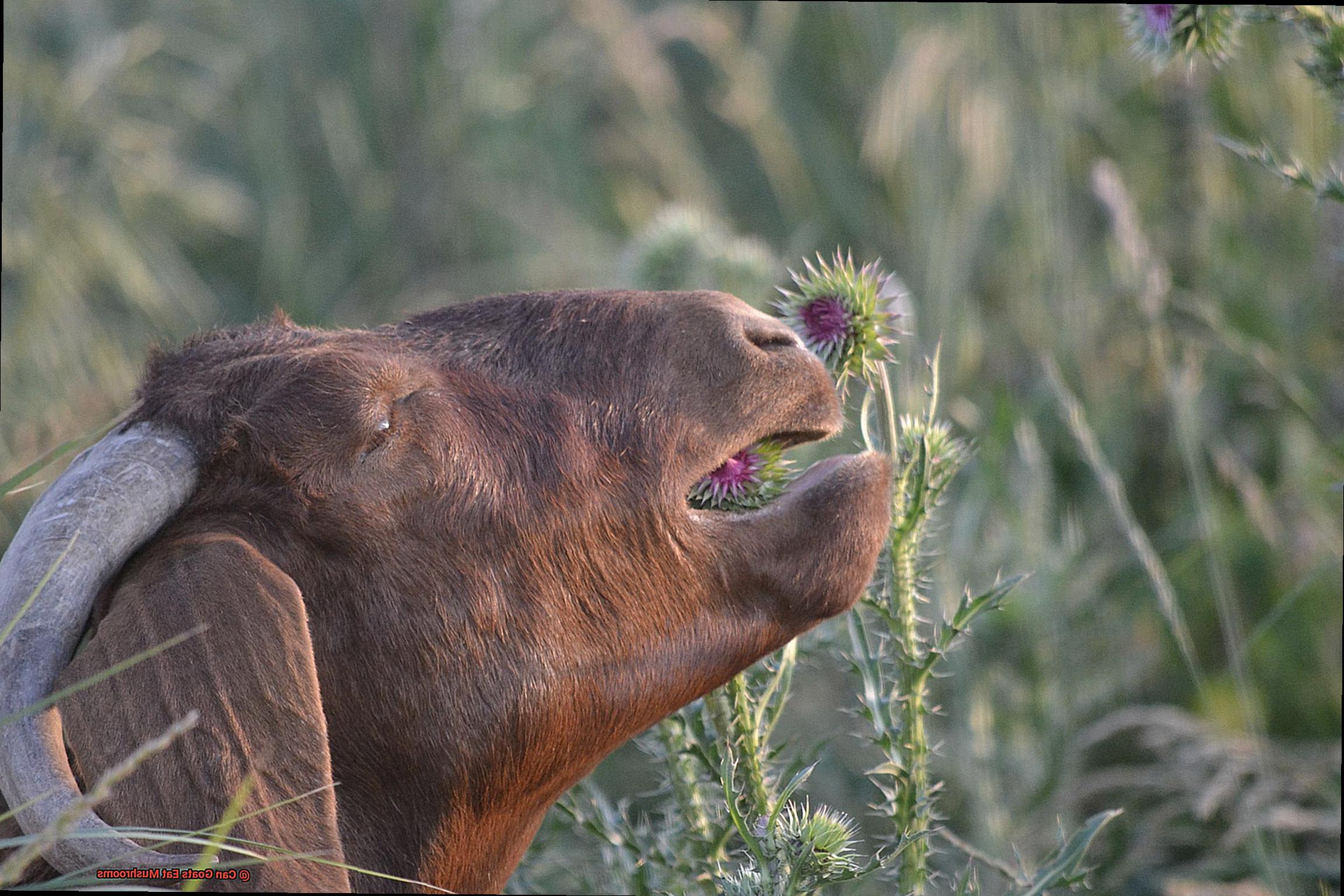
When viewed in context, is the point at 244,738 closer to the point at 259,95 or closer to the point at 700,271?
the point at 700,271

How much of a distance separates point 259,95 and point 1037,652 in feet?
21.5

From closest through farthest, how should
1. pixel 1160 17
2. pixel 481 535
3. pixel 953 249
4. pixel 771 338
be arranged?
pixel 481 535
pixel 771 338
pixel 1160 17
pixel 953 249

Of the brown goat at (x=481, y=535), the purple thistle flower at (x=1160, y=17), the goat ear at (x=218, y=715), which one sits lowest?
the goat ear at (x=218, y=715)

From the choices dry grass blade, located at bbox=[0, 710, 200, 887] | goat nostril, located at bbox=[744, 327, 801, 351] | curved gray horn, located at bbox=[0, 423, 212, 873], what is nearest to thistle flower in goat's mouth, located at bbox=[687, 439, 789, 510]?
goat nostril, located at bbox=[744, 327, 801, 351]

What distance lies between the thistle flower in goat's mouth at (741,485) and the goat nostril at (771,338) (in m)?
0.17

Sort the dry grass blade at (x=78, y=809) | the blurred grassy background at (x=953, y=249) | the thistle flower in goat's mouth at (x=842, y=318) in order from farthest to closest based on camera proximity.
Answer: the blurred grassy background at (x=953, y=249) < the thistle flower in goat's mouth at (x=842, y=318) < the dry grass blade at (x=78, y=809)

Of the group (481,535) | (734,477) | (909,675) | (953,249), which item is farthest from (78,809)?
(953,249)

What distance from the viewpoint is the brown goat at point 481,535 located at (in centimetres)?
229

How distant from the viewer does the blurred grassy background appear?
4086 mm

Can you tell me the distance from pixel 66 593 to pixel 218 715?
0.96ft

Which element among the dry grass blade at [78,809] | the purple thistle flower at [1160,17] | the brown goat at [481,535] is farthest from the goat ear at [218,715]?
the purple thistle flower at [1160,17]

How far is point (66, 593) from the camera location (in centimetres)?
207

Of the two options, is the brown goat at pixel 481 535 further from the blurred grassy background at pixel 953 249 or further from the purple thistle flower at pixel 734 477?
the blurred grassy background at pixel 953 249

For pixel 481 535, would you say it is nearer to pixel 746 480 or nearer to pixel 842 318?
pixel 746 480
